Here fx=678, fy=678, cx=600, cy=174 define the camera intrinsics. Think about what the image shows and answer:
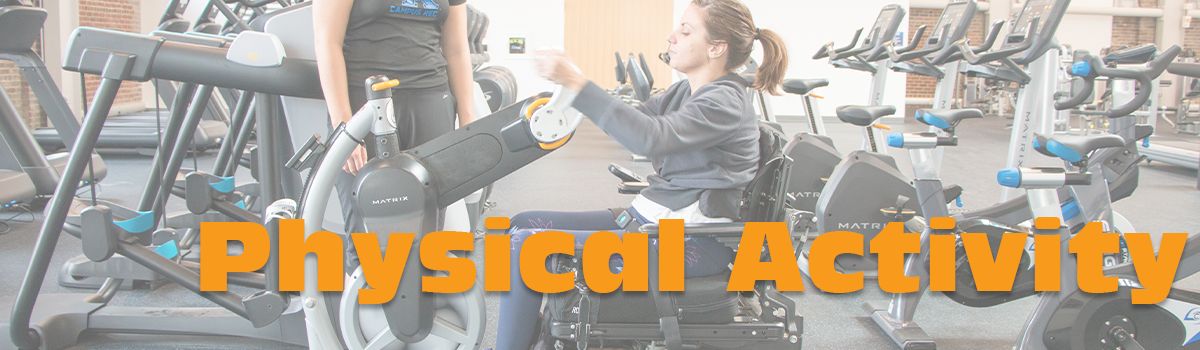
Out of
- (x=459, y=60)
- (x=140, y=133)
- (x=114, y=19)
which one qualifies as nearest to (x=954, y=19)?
(x=459, y=60)

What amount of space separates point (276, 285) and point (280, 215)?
0.29 meters

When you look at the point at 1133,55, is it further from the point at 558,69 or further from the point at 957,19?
the point at 558,69

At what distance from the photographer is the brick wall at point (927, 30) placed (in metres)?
12.9

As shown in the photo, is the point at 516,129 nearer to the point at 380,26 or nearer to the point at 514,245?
the point at 514,245

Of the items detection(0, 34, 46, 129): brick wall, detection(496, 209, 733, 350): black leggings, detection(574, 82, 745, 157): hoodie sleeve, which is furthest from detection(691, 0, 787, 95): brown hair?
detection(0, 34, 46, 129): brick wall

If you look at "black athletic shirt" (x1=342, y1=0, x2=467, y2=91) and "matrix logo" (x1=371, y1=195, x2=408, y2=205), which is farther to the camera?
"black athletic shirt" (x1=342, y1=0, x2=467, y2=91)

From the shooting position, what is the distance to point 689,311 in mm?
1551

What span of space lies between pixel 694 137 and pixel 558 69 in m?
0.34

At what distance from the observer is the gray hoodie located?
127 cm

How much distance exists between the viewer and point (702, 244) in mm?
1569

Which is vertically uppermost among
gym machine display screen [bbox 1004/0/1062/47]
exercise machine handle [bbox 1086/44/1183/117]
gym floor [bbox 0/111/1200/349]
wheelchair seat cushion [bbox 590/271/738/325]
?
gym machine display screen [bbox 1004/0/1062/47]

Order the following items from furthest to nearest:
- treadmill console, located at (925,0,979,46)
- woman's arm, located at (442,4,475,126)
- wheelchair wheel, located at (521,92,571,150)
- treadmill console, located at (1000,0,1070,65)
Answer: treadmill console, located at (925,0,979,46) < treadmill console, located at (1000,0,1070,65) < woman's arm, located at (442,4,475,126) < wheelchair wheel, located at (521,92,571,150)

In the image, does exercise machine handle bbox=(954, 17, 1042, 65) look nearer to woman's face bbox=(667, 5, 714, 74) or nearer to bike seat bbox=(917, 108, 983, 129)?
bike seat bbox=(917, 108, 983, 129)

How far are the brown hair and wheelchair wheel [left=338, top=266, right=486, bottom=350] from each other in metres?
0.80
